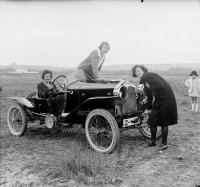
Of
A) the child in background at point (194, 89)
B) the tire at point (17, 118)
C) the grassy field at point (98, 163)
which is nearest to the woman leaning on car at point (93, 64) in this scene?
the grassy field at point (98, 163)

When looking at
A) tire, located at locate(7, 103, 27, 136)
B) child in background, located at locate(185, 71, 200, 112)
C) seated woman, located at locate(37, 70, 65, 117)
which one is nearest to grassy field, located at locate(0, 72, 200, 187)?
tire, located at locate(7, 103, 27, 136)

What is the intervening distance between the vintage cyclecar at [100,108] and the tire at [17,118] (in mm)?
567

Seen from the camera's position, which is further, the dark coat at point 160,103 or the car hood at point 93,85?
the car hood at point 93,85

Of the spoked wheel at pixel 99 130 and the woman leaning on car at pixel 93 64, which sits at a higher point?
the woman leaning on car at pixel 93 64

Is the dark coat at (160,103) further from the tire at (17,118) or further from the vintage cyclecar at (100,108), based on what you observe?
the tire at (17,118)

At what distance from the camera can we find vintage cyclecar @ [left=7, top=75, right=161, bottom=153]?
599 cm

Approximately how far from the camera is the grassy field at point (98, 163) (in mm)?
4656

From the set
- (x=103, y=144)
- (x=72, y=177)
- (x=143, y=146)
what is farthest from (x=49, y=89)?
(x=72, y=177)

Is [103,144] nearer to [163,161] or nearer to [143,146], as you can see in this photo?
[143,146]

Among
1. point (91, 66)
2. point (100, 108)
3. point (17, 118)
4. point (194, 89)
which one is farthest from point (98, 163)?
point (194, 89)

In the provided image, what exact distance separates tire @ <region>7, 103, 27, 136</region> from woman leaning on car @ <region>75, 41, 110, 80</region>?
1.68 meters

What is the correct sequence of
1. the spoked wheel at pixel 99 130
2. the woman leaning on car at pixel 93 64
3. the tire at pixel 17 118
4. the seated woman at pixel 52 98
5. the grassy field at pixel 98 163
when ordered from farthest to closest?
the tire at pixel 17 118 → the seated woman at pixel 52 98 → the woman leaning on car at pixel 93 64 → the spoked wheel at pixel 99 130 → the grassy field at pixel 98 163

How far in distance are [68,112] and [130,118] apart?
140cm

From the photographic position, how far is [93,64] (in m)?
6.95
